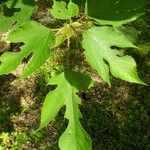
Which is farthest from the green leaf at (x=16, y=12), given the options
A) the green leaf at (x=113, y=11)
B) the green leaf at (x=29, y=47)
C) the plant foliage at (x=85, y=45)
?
the green leaf at (x=113, y=11)

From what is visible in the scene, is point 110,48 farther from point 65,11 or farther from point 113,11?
point 65,11

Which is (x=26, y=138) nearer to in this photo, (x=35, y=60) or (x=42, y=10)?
(x=42, y=10)

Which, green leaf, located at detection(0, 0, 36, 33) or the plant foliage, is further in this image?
green leaf, located at detection(0, 0, 36, 33)

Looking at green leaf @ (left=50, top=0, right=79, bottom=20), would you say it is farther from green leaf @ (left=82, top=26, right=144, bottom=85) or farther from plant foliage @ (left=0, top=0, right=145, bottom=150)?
green leaf @ (left=82, top=26, right=144, bottom=85)

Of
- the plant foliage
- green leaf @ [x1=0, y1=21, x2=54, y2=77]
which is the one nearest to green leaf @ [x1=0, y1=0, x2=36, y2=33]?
the plant foliage

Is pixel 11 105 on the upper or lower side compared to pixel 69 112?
lower

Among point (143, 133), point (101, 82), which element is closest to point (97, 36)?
point (143, 133)

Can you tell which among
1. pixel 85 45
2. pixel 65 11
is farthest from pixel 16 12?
pixel 85 45
